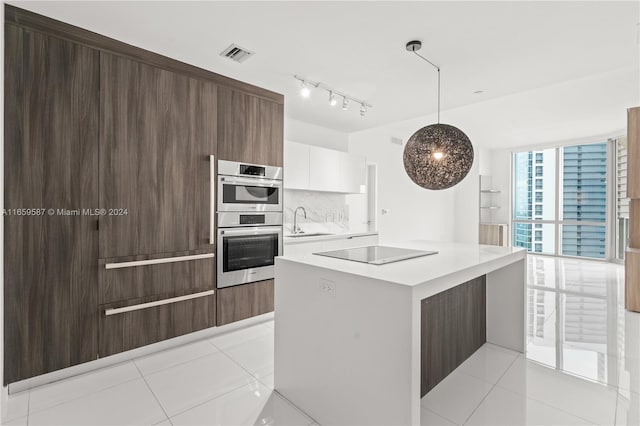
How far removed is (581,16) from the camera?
6.76ft

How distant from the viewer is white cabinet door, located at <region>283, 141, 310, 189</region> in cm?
380

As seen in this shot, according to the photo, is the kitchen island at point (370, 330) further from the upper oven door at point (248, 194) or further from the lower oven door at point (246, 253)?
the upper oven door at point (248, 194)

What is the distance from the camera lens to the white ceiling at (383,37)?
199 cm

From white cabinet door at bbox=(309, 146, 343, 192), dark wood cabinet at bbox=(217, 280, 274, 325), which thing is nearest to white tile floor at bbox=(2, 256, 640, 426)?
dark wood cabinet at bbox=(217, 280, 274, 325)

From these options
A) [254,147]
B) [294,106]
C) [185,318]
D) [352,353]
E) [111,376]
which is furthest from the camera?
[294,106]

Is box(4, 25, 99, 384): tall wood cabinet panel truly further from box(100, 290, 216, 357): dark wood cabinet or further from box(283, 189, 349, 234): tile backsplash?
box(283, 189, 349, 234): tile backsplash

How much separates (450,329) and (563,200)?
21.8 ft

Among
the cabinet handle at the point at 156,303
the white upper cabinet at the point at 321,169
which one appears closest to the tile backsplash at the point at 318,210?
the white upper cabinet at the point at 321,169

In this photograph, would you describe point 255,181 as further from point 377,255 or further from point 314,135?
point 314,135

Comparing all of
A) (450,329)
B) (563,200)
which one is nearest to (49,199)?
(450,329)

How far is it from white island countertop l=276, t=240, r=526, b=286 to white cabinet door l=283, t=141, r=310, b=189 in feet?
6.30

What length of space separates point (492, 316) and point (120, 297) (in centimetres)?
291

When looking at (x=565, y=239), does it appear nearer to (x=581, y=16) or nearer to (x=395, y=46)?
(x=581, y=16)

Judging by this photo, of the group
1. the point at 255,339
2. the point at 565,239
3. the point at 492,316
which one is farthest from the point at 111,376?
the point at 565,239
